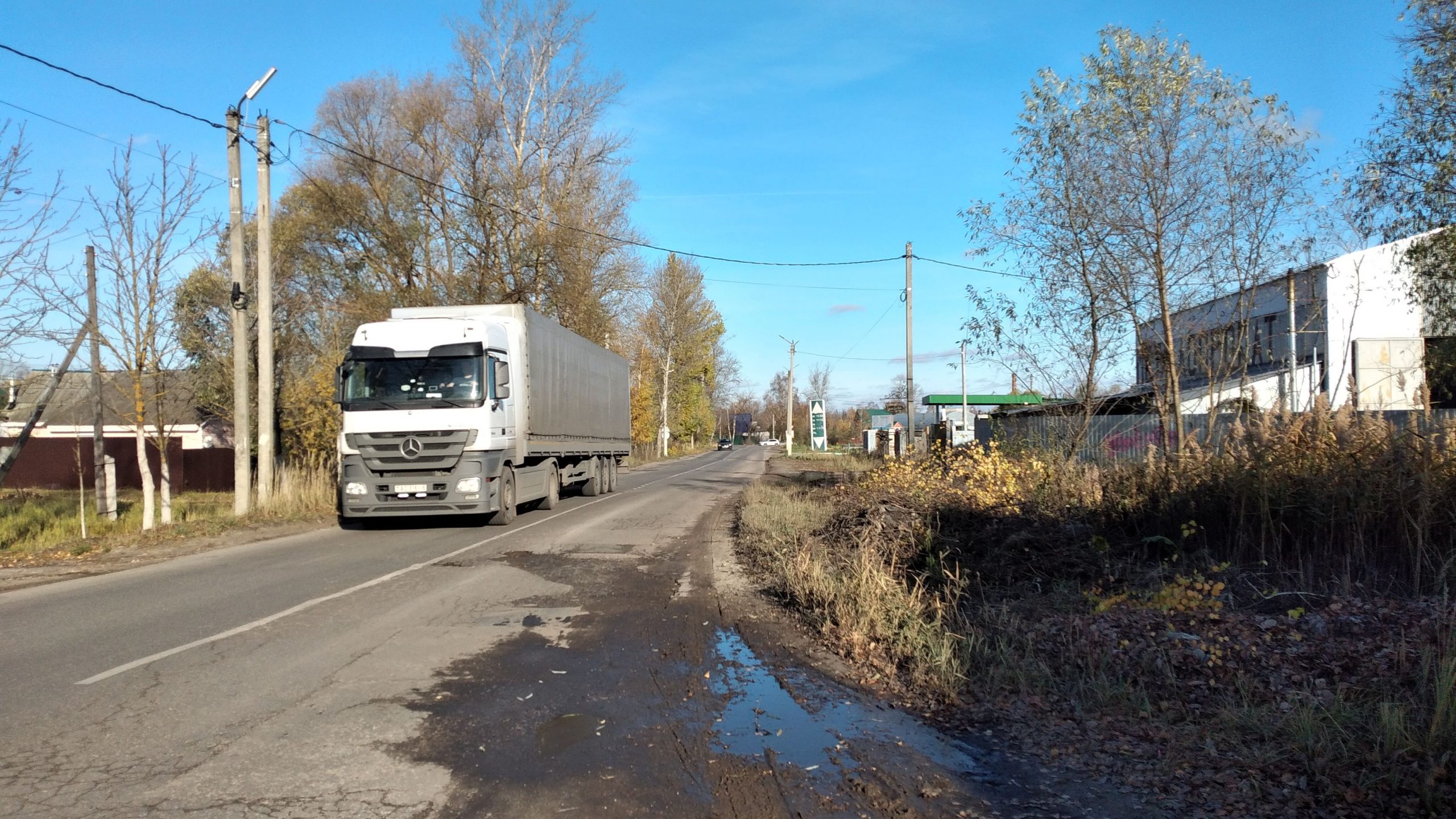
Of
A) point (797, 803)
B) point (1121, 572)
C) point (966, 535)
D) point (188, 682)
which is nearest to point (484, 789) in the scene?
point (797, 803)

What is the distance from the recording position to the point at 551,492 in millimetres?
18906

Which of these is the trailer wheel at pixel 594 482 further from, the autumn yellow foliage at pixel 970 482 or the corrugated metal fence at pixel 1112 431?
the autumn yellow foliage at pixel 970 482

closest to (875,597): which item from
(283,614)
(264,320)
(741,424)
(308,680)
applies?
(308,680)

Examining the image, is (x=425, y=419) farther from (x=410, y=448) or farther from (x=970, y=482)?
(x=970, y=482)

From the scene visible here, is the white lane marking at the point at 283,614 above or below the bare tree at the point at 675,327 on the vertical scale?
below

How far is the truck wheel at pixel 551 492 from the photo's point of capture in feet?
61.1

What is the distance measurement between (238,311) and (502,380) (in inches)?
205

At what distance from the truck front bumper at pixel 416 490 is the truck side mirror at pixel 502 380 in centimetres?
114

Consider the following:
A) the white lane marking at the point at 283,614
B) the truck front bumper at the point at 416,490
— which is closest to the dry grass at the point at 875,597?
the white lane marking at the point at 283,614

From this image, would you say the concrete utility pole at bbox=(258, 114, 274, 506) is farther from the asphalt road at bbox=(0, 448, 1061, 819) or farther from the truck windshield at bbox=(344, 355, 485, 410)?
the asphalt road at bbox=(0, 448, 1061, 819)

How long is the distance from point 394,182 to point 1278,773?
30588 millimetres

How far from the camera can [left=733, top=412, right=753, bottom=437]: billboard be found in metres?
134

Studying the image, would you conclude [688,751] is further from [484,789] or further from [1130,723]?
[1130,723]

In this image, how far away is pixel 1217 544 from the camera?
7.94 meters
